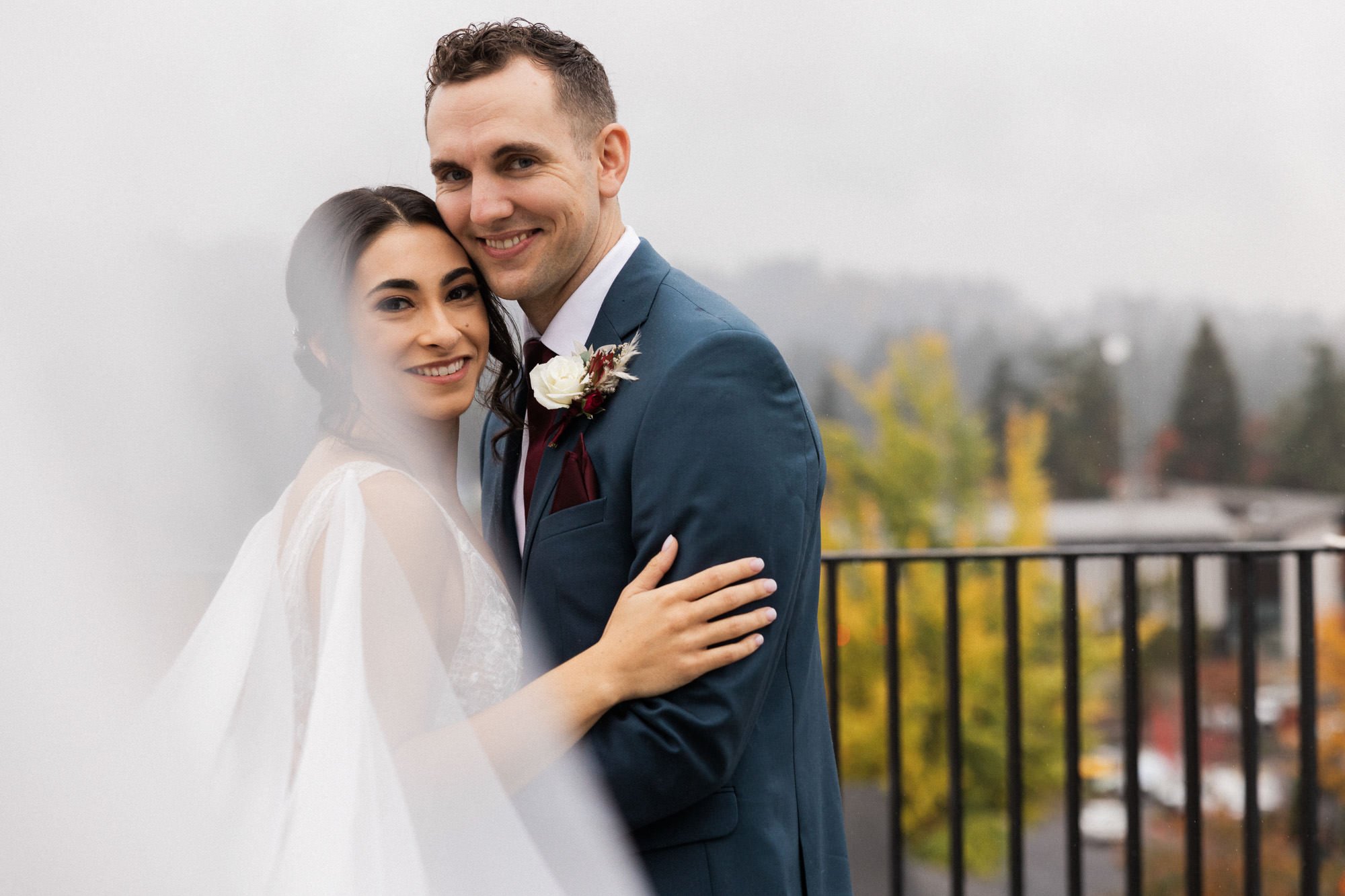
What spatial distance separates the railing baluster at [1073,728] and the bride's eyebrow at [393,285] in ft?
5.94

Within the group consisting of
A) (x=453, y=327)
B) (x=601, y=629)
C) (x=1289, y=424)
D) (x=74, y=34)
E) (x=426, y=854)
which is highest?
(x=74, y=34)

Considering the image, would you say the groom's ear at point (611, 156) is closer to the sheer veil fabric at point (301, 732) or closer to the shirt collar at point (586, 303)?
the shirt collar at point (586, 303)

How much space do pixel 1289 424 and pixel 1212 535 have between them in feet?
10.3

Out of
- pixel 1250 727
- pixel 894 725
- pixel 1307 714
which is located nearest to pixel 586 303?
pixel 894 725

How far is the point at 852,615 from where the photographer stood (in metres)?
18.8

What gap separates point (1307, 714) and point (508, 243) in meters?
2.41

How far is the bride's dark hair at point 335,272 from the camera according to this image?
1238mm

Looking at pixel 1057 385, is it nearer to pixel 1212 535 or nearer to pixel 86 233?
pixel 1212 535

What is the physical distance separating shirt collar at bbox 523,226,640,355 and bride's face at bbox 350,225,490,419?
113 millimetres

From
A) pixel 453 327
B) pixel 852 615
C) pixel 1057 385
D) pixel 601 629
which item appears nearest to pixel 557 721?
pixel 601 629

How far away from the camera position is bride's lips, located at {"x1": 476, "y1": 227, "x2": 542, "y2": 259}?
1.41 m

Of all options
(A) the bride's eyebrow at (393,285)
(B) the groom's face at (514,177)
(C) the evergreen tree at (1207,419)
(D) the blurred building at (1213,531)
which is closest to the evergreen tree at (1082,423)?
(D) the blurred building at (1213,531)

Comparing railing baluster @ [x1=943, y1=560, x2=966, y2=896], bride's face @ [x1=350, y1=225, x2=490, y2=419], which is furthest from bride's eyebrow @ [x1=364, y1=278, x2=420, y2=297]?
railing baluster @ [x1=943, y1=560, x2=966, y2=896]

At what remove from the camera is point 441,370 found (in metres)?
1.43
